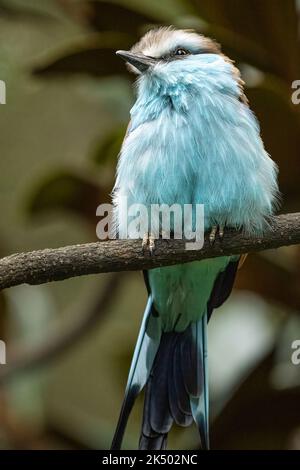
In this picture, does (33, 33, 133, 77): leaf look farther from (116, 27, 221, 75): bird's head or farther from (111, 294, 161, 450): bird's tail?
(111, 294, 161, 450): bird's tail

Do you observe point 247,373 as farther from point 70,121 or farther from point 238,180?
point 70,121

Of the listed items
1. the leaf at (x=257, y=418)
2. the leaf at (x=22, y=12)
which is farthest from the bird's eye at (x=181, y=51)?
the leaf at (x=257, y=418)

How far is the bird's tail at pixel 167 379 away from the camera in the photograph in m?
2.83

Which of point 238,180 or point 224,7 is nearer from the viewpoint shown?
point 238,180

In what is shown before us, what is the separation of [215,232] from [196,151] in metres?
0.32

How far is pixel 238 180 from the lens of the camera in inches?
111

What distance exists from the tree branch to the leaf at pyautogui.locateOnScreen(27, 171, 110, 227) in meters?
0.93

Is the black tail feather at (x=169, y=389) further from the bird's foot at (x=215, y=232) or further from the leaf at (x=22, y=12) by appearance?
the leaf at (x=22, y=12)

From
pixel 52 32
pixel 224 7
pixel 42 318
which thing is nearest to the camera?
pixel 224 7

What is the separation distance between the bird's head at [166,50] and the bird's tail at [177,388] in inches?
30.4

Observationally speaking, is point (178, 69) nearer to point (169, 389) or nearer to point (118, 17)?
point (118, 17)

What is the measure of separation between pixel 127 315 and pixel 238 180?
6.68 ft
